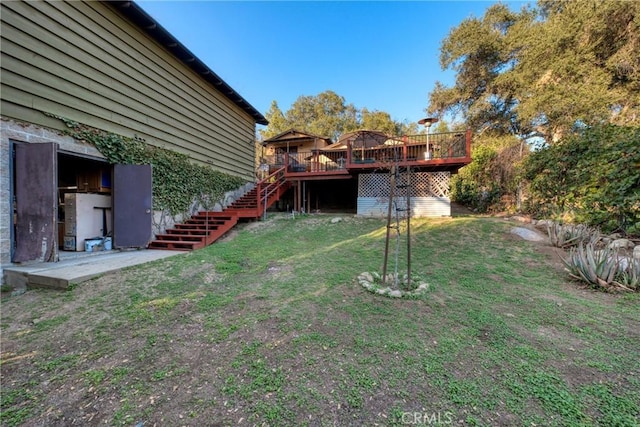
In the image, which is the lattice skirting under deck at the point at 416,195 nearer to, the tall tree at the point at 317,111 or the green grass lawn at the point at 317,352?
the green grass lawn at the point at 317,352

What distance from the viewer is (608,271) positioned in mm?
3562

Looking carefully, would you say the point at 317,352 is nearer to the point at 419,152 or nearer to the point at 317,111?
the point at 419,152

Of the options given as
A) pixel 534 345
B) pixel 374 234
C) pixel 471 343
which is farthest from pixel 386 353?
pixel 374 234

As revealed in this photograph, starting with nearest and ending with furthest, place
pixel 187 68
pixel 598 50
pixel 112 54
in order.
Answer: pixel 112 54, pixel 187 68, pixel 598 50

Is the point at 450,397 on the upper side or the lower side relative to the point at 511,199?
lower

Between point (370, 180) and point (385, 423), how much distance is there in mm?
9431

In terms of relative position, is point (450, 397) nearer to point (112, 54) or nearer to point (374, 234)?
point (374, 234)

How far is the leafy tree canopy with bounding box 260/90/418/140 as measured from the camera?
98.7 ft

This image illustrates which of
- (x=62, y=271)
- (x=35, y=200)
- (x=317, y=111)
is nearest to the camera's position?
(x=62, y=271)

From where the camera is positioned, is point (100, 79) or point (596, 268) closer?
point (596, 268)

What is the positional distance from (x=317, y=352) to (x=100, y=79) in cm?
680

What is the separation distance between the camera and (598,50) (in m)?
11.1

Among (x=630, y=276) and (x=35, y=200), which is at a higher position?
(x=35, y=200)

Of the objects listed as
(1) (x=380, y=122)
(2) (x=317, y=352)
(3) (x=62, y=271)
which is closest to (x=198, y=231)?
(3) (x=62, y=271)
